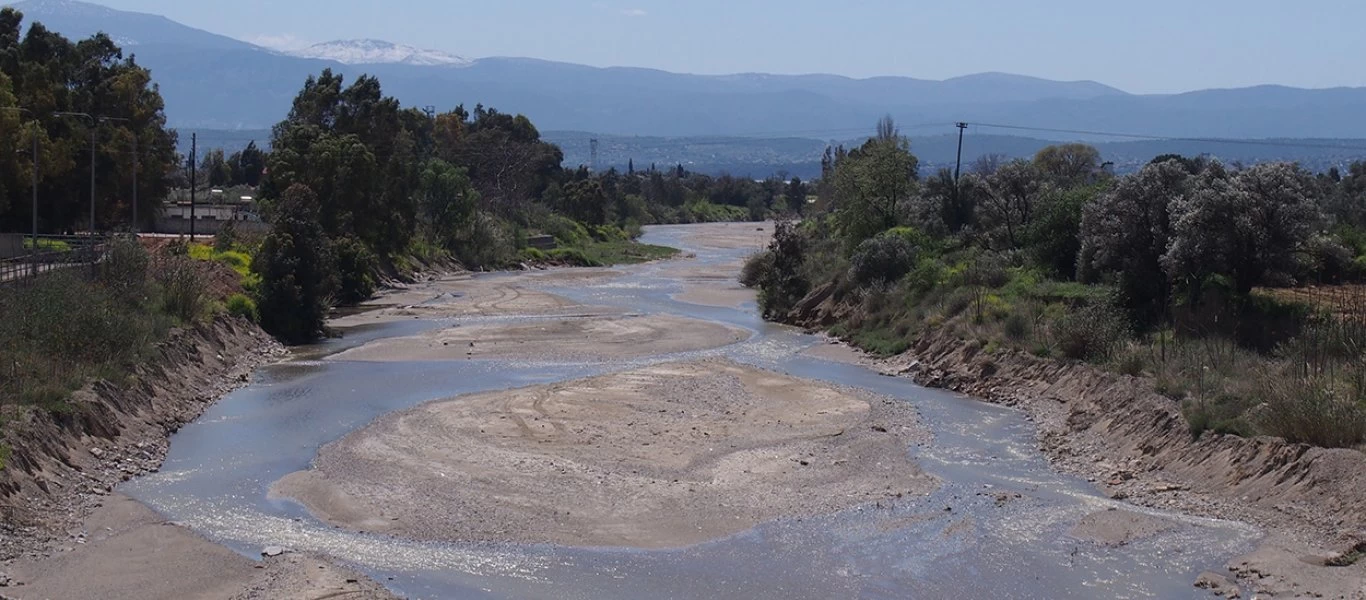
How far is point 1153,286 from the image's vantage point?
38750 mm

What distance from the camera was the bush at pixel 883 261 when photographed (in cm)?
5581

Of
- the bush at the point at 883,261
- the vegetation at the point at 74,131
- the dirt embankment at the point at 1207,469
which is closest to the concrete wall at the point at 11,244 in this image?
the vegetation at the point at 74,131

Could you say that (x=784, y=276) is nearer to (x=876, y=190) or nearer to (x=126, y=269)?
(x=876, y=190)

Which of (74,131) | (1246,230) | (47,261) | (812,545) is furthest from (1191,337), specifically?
(74,131)

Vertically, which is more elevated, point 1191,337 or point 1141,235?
point 1141,235

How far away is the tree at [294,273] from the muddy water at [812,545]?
16560 millimetres

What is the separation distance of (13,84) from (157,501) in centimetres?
3993

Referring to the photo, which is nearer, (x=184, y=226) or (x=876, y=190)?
(x=876, y=190)

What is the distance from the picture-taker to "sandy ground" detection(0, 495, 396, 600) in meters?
19.7

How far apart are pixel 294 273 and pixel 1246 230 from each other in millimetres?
32291

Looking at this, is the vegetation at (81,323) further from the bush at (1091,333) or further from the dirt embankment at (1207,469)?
the bush at (1091,333)

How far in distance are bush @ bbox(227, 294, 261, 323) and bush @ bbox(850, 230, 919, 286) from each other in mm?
22861

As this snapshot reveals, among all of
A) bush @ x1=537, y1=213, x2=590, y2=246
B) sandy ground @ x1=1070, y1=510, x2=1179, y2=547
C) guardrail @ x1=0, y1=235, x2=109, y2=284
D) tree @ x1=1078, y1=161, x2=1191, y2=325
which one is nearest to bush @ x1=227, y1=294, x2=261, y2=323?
guardrail @ x1=0, y1=235, x2=109, y2=284

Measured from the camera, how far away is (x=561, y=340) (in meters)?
52.2
